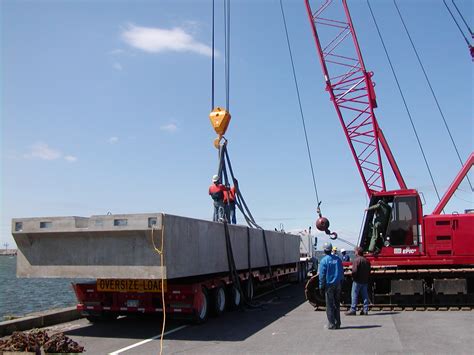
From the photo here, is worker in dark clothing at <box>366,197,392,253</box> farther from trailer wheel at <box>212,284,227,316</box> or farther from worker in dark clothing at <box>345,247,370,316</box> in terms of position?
trailer wheel at <box>212,284,227,316</box>

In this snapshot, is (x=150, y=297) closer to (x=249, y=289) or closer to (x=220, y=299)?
(x=220, y=299)

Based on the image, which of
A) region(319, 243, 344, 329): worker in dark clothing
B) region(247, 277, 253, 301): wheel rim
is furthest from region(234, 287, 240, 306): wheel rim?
region(319, 243, 344, 329): worker in dark clothing

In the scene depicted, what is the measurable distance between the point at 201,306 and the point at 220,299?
59.3 inches

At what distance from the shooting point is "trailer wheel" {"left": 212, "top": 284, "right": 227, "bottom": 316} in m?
13.2

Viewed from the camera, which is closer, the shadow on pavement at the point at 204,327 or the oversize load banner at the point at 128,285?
the shadow on pavement at the point at 204,327

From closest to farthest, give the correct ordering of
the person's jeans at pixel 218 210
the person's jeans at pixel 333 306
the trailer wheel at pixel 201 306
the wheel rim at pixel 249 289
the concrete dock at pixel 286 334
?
the concrete dock at pixel 286 334, the person's jeans at pixel 333 306, the trailer wheel at pixel 201 306, the person's jeans at pixel 218 210, the wheel rim at pixel 249 289

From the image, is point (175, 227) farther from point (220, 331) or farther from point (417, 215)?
point (417, 215)

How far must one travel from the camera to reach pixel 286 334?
1090 cm

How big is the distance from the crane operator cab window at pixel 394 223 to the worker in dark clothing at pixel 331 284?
12.2ft

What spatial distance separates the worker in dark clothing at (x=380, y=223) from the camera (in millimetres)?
15256

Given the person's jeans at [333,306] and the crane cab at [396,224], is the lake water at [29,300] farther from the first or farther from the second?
the person's jeans at [333,306]

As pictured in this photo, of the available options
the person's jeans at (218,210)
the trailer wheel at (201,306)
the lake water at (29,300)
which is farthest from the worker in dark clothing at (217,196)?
the lake water at (29,300)

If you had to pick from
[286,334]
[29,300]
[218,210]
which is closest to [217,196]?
[218,210]

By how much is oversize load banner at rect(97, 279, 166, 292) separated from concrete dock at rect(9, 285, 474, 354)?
0.91m
